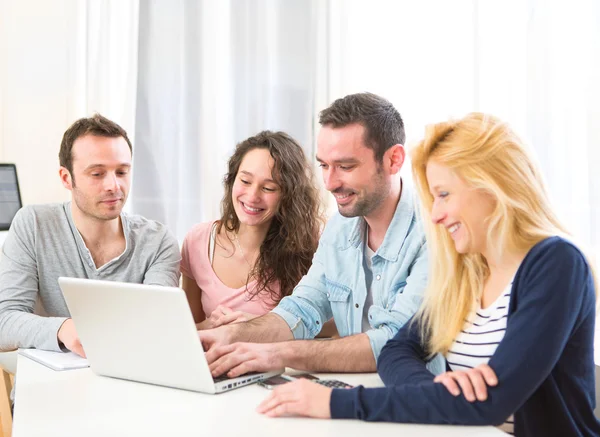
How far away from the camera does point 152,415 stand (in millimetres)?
1336

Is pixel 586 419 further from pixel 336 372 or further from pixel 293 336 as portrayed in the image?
pixel 293 336

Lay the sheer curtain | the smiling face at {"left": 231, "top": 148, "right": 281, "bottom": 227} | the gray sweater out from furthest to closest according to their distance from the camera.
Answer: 1. the sheer curtain
2. the smiling face at {"left": 231, "top": 148, "right": 281, "bottom": 227}
3. the gray sweater

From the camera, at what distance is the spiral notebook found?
5.51 ft

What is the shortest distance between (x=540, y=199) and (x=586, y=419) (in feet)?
1.38

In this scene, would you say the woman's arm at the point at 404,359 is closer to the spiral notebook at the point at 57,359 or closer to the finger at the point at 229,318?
the finger at the point at 229,318

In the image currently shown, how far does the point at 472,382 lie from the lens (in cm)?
126

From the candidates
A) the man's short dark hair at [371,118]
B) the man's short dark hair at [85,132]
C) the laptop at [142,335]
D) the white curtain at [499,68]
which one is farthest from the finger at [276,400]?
the white curtain at [499,68]

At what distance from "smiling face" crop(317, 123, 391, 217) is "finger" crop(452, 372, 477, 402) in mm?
782

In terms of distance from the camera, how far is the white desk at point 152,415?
1.24m

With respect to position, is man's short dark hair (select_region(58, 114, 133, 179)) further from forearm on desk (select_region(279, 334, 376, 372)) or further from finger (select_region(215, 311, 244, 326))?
forearm on desk (select_region(279, 334, 376, 372))

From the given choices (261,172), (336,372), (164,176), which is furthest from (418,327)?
(164,176)

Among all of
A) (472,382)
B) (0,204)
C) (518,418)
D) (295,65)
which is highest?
(295,65)

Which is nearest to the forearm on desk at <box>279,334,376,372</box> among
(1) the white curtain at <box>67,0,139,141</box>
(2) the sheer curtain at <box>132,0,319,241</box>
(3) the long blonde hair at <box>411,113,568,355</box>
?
(3) the long blonde hair at <box>411,113,568,355</box>

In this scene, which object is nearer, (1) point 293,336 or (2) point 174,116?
(1) point 293,336
